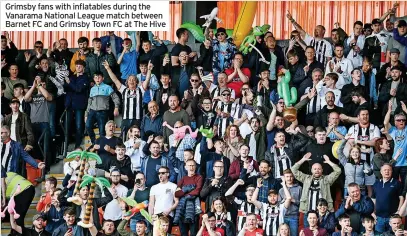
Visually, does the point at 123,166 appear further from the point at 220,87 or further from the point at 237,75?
the point at 237,75

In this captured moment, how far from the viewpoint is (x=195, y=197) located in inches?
803

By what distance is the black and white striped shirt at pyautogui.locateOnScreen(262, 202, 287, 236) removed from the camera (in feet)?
65.2

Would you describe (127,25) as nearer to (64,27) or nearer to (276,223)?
(64,27)

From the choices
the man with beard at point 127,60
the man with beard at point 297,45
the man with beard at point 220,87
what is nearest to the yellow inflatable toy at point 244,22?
the man with beard at point 297,45

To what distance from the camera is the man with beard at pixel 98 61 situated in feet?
75.9

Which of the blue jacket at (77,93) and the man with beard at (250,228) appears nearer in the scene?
the man with beard at (250,228)

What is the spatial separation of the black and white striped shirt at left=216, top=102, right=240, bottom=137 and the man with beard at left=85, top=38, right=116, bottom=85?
2.29 meters

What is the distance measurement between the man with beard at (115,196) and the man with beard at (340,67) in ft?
12.3

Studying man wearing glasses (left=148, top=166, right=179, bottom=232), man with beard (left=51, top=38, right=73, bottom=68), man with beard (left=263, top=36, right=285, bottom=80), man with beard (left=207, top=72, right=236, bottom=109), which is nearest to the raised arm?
man with beard (left=51, top=38, right=73, bottom=68)

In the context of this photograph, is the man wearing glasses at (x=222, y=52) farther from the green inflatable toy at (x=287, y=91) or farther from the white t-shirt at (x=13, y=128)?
the white t-shirt at (x=13, y=128)

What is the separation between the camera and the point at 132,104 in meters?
22.2

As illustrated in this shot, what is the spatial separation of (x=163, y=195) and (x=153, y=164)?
62 centimetres

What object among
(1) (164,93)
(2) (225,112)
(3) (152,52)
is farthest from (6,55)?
(2) (225,112)

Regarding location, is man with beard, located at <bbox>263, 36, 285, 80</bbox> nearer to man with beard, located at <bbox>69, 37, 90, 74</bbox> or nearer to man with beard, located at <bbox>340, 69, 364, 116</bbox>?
man with beard, located at <bbox>340, 69, 364, 116</bbox>
